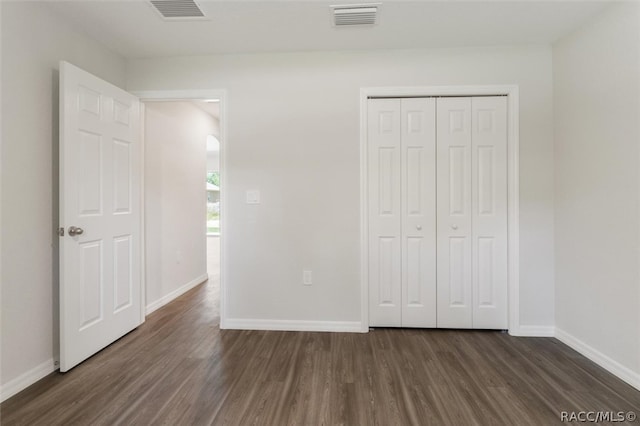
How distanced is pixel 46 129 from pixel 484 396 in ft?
10.8

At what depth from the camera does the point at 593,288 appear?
2.04 m

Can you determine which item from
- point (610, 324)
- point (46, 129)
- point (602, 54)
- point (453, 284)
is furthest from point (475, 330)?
point (46, 129)

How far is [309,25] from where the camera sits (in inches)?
84.3

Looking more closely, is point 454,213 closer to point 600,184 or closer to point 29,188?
point 600,184

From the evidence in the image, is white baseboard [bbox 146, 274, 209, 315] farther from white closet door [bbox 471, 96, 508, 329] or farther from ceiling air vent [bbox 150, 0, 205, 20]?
white closet door [bbox 471, 96, 508, 329]

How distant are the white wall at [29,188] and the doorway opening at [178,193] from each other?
795 mm

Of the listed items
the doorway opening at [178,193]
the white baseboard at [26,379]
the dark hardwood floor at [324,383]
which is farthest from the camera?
the doorway opening at [178,193]

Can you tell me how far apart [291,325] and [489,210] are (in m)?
2.04

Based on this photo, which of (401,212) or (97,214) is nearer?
(97,214)

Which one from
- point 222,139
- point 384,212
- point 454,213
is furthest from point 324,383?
point 222,139

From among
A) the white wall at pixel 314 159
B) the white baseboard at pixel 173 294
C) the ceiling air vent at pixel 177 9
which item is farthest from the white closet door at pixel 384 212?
the white baseboard at pixel 173 294

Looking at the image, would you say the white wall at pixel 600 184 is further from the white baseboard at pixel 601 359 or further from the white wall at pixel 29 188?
the white wall at pixel 29 188

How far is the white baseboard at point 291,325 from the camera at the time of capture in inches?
99.0

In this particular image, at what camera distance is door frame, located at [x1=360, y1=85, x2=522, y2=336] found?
7.94ft
